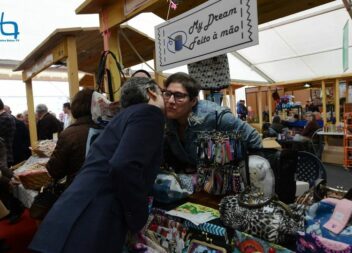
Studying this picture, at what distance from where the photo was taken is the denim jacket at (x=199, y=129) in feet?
4.85

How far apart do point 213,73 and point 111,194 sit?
97cm

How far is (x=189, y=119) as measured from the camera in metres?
1.59

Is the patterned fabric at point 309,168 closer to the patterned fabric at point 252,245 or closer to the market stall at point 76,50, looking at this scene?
the patterned fabric at point 252,245

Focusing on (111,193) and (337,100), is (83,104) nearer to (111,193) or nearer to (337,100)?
(111,193)

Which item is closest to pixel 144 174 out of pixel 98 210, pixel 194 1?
pixel 98 210

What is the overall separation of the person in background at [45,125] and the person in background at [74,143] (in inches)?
110

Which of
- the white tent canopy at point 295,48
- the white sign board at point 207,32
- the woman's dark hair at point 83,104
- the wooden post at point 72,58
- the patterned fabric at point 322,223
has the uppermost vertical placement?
the white tent canopy at point 295,48

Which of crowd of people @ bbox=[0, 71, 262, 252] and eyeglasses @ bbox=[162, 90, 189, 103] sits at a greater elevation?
eyeglasses @ bbox=[162, 90, 189, 103]

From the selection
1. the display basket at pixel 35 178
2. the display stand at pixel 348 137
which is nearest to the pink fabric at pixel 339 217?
the display basket at pixel 35 178

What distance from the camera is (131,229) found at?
1.12m

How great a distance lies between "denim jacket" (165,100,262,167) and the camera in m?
1.48

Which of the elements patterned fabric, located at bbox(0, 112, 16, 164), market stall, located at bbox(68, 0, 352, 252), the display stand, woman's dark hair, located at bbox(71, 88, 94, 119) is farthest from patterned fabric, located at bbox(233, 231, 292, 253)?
the display stand

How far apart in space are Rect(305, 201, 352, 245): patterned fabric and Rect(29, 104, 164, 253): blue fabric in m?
0.55

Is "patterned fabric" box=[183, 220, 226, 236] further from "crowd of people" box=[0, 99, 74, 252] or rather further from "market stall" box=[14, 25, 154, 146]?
"crowd of people" box=[0, 99, 74, 252]
